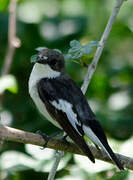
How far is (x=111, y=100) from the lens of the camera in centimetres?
516

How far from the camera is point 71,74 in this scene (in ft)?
18.2

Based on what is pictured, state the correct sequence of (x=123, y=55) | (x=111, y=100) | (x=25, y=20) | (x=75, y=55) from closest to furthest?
(x=75, y=55) < (x=111, y=100) < (x=25, y=20) < (x=123, y=55)

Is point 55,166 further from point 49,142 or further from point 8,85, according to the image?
point 8,85

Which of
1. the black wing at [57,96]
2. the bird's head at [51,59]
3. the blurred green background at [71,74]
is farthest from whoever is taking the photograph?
the bird's head at [51,59]

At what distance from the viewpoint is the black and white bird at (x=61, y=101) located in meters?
3.58

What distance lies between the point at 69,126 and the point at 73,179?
368 mm

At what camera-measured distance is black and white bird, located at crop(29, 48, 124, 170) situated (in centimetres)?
358

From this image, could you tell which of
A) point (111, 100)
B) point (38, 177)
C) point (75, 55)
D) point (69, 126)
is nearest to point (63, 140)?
point (69, 126)

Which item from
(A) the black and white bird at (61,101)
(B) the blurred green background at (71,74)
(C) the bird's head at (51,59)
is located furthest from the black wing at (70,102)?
(B) the blurred green background at (71,74)

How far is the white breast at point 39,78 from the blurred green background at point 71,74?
204 mm

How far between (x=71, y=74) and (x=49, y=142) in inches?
83.0

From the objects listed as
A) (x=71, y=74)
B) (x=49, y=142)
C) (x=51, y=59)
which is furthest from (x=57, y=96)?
(x=71, y=74)

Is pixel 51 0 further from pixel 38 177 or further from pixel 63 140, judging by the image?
pixel 63 140

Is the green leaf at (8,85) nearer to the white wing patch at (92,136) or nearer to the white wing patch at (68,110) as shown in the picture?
the white wing patch at (68,110)
